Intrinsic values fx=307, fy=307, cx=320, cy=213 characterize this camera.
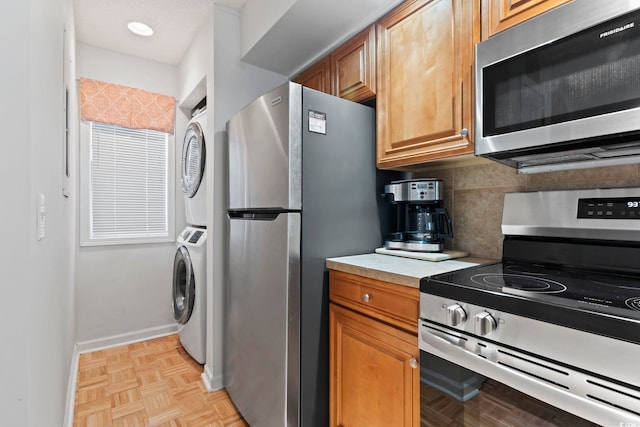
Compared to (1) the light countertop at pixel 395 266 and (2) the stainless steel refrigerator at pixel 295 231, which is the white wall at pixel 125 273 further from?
(1) the light countertop at pixel 395 266

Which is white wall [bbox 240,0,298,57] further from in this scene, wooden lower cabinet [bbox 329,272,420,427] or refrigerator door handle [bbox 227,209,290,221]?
wooden lower cabinet [bbox 329,272,420,427]

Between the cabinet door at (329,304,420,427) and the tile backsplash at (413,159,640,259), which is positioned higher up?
the tile backsplash at (413,159,640,259)

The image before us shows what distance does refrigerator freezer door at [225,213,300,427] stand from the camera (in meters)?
1.42

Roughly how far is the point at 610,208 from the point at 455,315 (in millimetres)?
730

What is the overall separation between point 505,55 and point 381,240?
1.04 meters

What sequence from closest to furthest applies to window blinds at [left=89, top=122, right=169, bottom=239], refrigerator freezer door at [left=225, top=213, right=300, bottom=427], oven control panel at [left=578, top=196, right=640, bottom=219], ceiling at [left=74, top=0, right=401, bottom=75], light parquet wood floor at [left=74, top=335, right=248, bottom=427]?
oven control panel at [left=578, top=196, right=640, bottom=219] → refrigerator freezer door at [left=225, top=213, right=300, bottom=427] → ceiling at [left=74, top=0, right=401, bottom=75] → light parquet wood floor at [left=74, top=335, right=248, bottom=427] → window blinds at [left=89, top=122, right=169, bottom=239]

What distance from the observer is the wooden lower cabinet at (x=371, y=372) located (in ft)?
3.71

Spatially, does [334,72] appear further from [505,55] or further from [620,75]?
[620,75]

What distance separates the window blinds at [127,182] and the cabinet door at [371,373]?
242 cm

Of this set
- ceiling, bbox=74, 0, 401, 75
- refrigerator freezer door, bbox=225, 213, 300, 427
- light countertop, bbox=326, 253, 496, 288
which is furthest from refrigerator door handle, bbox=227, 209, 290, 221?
ceiling, bbox=74, 0, 401, 75

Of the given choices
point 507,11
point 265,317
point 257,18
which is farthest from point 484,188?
point 257,18

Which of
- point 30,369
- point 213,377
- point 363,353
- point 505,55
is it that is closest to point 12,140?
point 30,369

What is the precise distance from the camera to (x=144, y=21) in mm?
2385

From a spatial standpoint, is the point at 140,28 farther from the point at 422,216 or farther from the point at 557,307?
the point at 557,307
